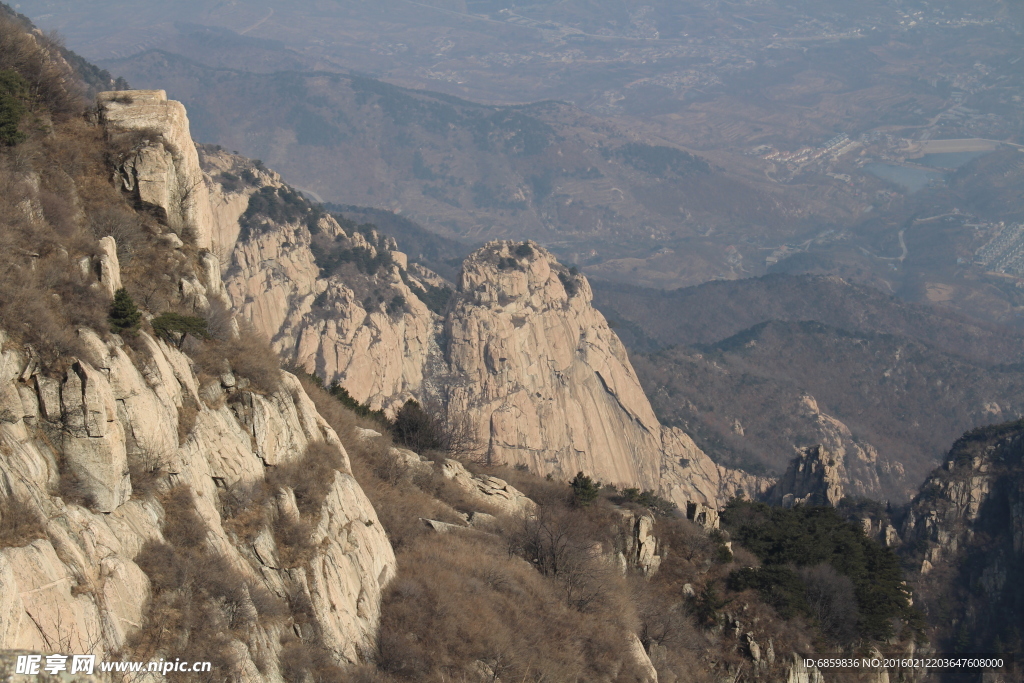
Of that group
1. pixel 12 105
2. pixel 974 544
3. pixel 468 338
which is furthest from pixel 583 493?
pixel 974 544

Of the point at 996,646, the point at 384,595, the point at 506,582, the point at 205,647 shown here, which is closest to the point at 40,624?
the point at 205,647

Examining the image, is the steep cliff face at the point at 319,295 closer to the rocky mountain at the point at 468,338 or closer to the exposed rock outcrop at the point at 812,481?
the rocky mountain at the point at 468,338

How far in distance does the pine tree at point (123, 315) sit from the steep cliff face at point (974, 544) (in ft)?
199

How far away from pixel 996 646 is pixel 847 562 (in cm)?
2647

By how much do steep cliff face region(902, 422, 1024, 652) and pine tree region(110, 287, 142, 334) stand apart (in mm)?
60759

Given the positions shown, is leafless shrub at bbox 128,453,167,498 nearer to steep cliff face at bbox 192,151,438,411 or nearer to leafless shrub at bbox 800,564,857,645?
leafless shrub at bbox 800,564,857,645

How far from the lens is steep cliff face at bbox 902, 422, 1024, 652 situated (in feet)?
213

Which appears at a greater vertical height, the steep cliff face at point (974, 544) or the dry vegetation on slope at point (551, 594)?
the dry vegetation on slope at point (551, 594)

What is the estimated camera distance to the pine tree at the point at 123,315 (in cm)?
1931

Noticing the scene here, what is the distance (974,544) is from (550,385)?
40806 mm

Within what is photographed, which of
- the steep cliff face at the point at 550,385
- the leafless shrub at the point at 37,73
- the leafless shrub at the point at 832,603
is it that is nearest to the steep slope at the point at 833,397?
the steep cliff face at the point at 550,385

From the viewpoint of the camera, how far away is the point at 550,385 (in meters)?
89.4

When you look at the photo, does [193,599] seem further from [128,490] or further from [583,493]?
[583,493]

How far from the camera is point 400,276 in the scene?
3829 inches
